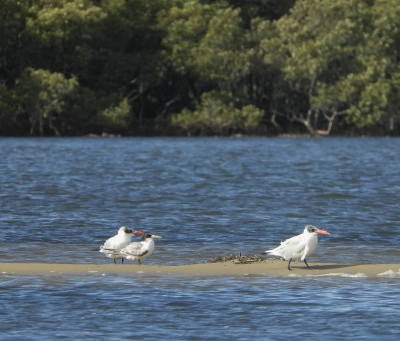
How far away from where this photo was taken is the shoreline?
1481 cm

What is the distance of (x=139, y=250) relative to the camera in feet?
49.7

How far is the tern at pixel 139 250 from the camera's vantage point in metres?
15.1

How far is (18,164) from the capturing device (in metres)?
47.9

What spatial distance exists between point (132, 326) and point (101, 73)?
254ft

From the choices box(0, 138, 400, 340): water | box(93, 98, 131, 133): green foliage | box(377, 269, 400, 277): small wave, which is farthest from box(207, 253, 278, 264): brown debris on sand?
box(93, 98, 131, 133): green foliage

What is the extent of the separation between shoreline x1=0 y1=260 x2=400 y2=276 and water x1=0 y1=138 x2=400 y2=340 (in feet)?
1.29

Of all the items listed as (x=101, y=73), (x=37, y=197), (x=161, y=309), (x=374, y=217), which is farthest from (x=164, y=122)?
(x=161, y=309)

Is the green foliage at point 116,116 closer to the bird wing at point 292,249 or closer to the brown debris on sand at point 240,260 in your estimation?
the brown debris on sand at point 240,260

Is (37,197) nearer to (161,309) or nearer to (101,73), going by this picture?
(161,309)

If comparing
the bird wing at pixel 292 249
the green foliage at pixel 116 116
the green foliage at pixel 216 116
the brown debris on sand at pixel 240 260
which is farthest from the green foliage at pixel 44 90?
the bird wing at pixel 292 249

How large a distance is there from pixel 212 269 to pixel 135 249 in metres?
1.09

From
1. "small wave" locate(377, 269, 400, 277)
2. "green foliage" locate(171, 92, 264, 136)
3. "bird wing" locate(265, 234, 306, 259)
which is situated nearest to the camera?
"small wave" locate(377, 269, 400, 277)

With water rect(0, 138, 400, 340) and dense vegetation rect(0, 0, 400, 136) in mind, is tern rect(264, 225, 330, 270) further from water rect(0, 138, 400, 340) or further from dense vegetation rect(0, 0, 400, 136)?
dense vegetation rect(0, 0, 400, 136)

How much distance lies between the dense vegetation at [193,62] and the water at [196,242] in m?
34.4
